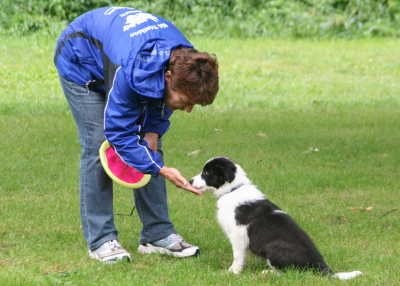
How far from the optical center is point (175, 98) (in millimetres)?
5055

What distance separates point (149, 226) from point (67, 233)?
78 centimetres

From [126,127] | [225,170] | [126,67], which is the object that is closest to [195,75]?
[126,67]

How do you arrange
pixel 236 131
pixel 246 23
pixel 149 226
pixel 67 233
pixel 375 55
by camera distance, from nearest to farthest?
1. pixel 149 226
2. pixel 67 233
3. pixel 236 131
4. pixel 375 55
5. pixel 246 23

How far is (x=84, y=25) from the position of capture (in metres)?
5.54

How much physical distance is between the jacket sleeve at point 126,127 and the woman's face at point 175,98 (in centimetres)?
19

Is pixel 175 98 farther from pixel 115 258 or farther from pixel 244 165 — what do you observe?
pixel 244 165

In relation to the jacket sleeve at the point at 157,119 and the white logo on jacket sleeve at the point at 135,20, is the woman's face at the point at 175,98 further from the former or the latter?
the white logo on jacket sleeve at the point at 135,20

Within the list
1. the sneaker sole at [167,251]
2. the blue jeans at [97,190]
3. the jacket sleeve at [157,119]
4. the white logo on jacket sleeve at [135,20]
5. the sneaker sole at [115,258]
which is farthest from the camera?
the sneaker sole at [167,251]

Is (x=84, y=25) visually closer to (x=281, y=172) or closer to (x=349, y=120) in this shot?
(x=281, y=172)

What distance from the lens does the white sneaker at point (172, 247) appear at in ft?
19.6

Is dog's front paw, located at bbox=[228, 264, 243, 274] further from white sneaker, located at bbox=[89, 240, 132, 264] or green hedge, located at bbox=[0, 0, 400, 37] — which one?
green hedge, located at bbox=[0, 0, 400, 37]

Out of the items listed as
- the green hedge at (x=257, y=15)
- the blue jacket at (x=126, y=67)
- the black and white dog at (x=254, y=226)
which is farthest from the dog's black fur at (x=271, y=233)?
the green hedge at (x=257, y=15)

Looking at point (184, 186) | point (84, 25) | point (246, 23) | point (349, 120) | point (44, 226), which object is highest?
point (84, 25)

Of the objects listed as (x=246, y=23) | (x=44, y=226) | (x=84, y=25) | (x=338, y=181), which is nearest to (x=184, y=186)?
(x=84, y=25)
